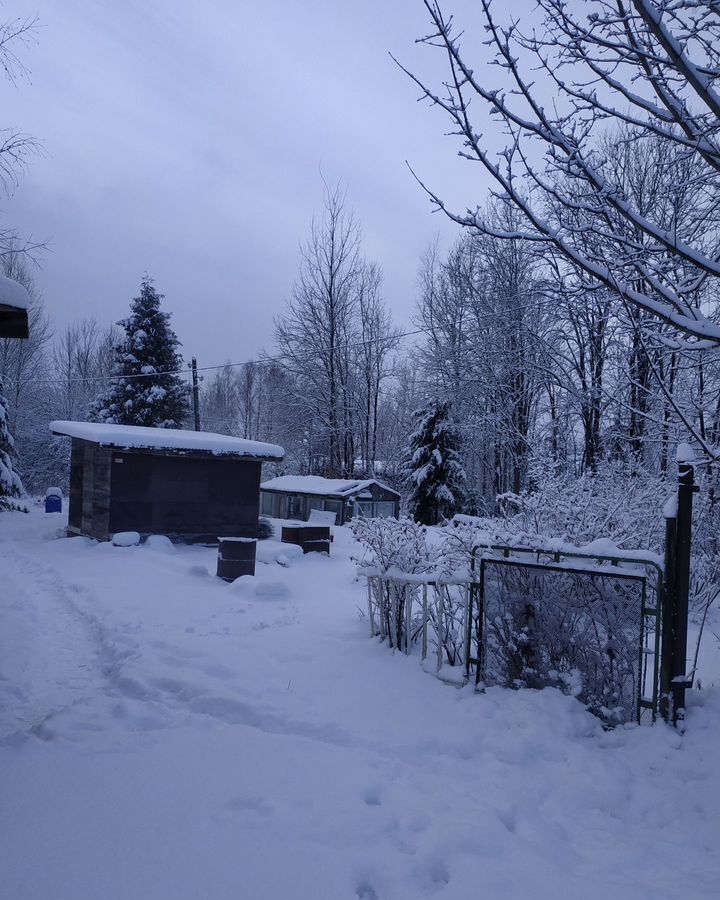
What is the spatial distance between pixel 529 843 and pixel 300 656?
353 cm

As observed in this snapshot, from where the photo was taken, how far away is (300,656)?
22.1 ft

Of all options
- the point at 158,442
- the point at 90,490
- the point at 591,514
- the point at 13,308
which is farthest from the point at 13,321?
the point at 90,490

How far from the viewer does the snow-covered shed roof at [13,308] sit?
4.55 metres

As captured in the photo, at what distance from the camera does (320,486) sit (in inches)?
990

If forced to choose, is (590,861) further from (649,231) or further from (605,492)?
(605,492)

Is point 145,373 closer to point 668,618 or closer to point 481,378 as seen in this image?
point 481,378

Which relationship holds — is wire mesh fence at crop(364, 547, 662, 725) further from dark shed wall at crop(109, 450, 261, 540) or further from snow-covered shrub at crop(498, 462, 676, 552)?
dark shed wall at crop(109, 450, 261, 540)

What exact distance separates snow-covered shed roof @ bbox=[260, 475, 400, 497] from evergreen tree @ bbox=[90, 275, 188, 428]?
8339 mm

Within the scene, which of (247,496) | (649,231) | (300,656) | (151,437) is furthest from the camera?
(247,496)

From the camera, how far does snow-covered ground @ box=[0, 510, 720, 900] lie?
3191mm

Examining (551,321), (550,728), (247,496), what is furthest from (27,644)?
(551,321)

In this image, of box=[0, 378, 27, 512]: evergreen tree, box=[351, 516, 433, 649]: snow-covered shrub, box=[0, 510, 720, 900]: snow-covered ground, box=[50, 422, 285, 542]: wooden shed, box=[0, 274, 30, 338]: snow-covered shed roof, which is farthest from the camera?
box=[0, 378, 27, 512]: evergreen tree

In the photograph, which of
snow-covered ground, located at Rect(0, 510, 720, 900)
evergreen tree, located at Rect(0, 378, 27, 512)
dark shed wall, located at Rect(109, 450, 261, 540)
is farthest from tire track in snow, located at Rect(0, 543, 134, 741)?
evergreen tree, located at Rect(0, 378, 27, 512)

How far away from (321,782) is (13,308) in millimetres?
3957
